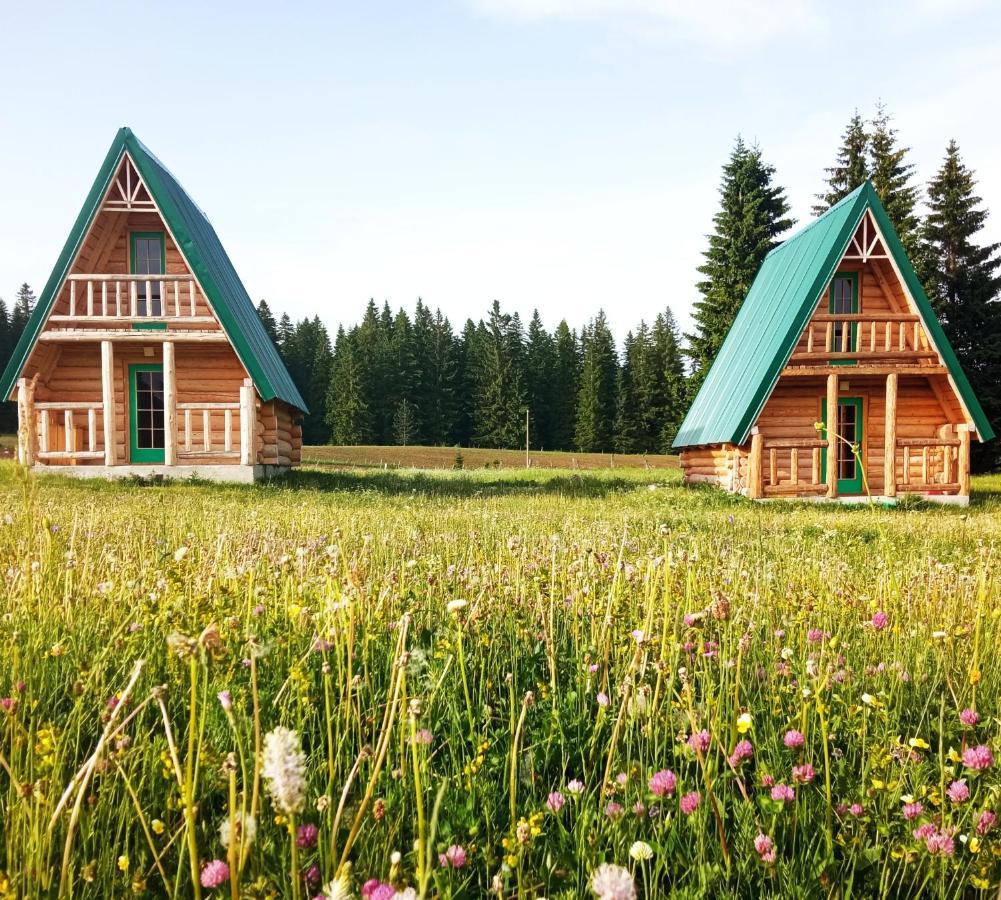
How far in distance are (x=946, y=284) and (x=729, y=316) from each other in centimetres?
1002

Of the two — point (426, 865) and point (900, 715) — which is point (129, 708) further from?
point (900, 715)

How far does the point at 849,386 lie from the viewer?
61.5 feet

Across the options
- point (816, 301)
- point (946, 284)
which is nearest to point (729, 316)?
point (946, 284)

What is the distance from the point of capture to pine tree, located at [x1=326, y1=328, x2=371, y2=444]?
269 ft

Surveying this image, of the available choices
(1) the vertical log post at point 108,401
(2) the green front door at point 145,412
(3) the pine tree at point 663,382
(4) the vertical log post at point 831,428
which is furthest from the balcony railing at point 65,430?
(3) the pine tree at point 663,382

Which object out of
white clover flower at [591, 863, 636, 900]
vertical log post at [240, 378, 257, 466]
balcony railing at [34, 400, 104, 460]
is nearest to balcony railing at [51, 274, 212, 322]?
vertical log post at [240, 378, 257, 466]

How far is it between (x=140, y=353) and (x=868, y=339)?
1859cm

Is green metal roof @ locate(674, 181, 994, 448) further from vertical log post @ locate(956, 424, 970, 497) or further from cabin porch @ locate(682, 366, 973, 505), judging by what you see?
cabin porch @ locate(682, 366, 973, 505)

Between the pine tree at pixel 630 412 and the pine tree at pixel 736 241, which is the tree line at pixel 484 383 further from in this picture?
the pine tree at pixel 736 241

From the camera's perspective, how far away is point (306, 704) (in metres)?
2.52

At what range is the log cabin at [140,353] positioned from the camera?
53.8 feet

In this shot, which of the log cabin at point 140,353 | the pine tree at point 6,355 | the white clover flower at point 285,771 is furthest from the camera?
the pine tree at point 6,355

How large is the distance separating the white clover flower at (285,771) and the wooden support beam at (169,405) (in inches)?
688

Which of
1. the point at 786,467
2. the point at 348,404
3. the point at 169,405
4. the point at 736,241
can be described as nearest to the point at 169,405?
the point at 169,405
